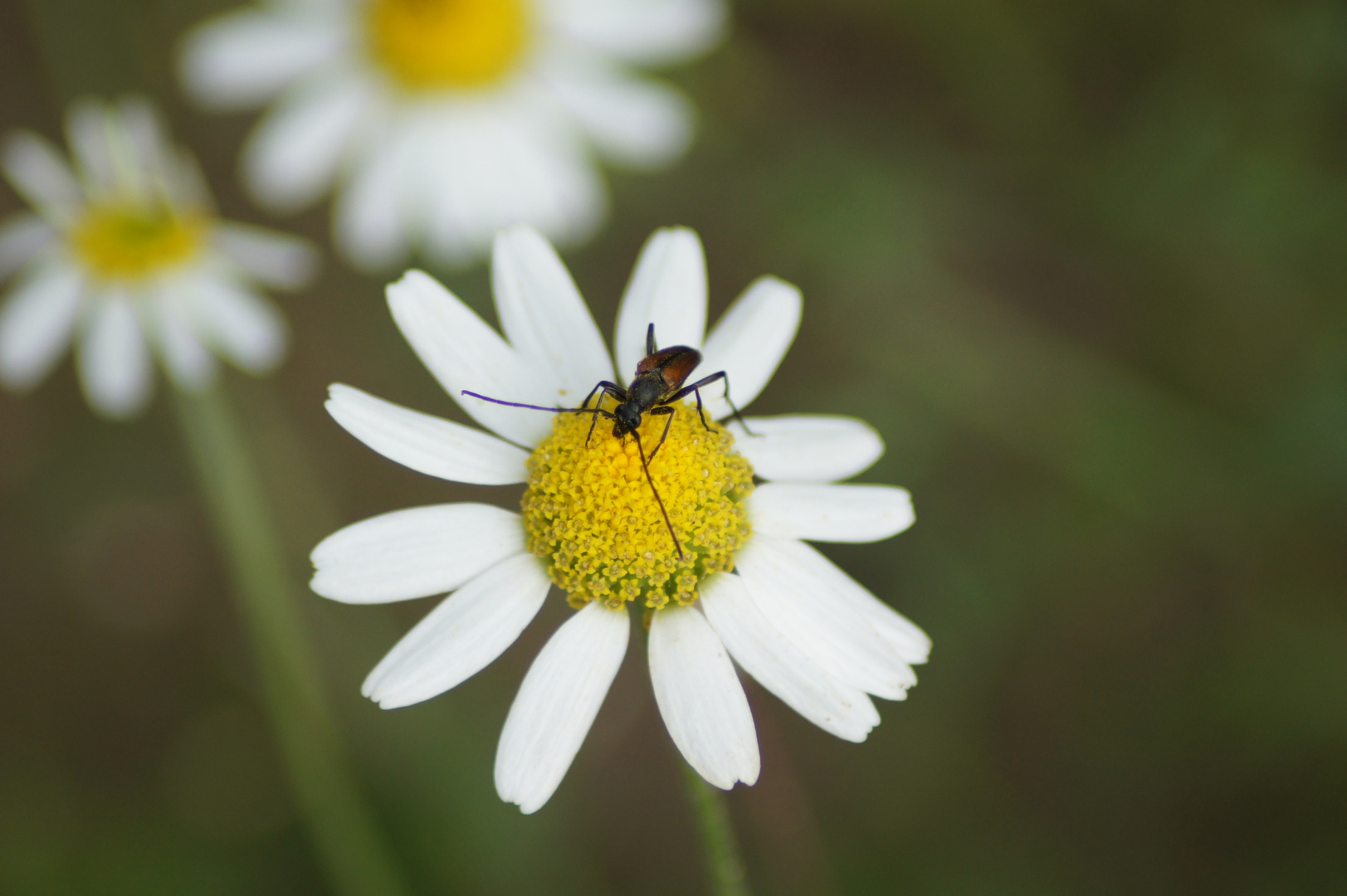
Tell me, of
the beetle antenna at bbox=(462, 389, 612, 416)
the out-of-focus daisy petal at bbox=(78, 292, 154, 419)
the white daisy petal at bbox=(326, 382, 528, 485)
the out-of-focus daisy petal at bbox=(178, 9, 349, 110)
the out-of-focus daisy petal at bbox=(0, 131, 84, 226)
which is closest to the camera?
the white daisy petal at bbox=(326, 382, 528, 485)

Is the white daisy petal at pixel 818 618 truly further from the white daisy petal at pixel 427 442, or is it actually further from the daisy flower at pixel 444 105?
the daisy flower at pixel 444 105

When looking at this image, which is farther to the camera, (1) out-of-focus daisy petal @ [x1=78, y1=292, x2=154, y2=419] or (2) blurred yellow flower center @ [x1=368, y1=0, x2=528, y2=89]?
(2) blurred yellow flower center @ [x1=368, y1=0, x2=528, y2=89]

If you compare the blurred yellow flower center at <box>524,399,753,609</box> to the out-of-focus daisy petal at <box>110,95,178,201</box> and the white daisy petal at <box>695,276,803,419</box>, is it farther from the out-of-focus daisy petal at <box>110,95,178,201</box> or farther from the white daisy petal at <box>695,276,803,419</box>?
the out-of-focus daisy petal at <box>110,95,178,201</box>

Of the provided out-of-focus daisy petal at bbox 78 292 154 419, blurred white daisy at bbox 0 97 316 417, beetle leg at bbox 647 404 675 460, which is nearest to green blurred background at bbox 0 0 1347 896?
blurred white daisy at bbox 0 97 316 417

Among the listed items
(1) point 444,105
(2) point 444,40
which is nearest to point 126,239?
(1) point 444,105

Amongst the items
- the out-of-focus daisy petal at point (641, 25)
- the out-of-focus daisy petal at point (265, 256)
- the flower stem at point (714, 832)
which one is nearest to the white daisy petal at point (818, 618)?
the flower stem at point (714, 832)

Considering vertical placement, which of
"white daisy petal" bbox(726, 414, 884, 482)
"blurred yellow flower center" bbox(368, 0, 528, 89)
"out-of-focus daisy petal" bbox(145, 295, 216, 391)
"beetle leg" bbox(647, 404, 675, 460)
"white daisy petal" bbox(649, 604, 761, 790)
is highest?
"blurred yellow flower center" bbox(368, 0, 528, 89)

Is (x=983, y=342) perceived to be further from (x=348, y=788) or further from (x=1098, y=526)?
(x=348, y=788)

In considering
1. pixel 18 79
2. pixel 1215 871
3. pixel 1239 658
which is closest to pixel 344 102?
pixel 18 79
